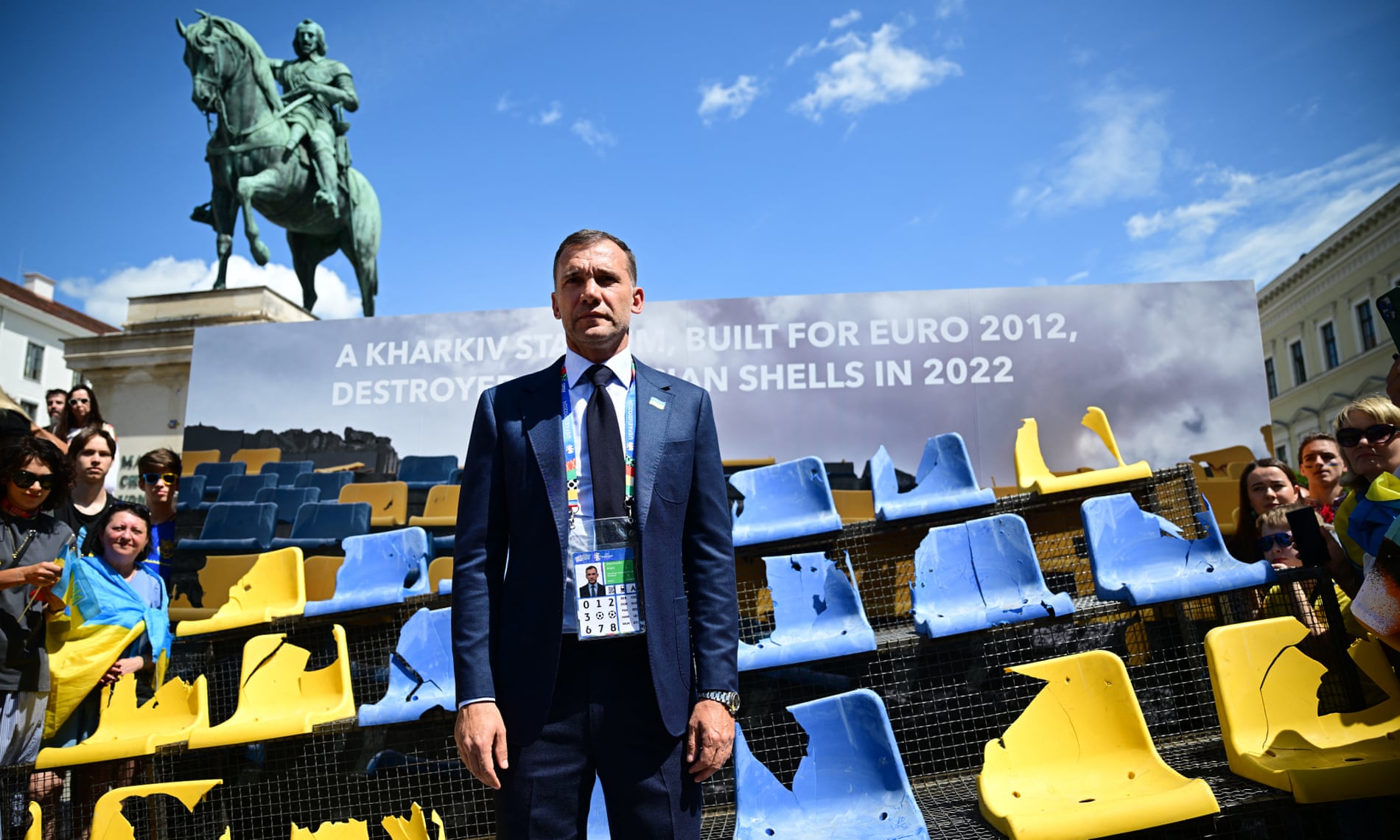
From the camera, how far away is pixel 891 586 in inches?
153

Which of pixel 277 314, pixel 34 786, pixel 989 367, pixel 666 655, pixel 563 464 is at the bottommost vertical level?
pixel 34 786

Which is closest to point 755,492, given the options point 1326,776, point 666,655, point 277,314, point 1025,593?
point 1025,593

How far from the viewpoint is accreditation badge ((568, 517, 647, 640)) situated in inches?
60.2

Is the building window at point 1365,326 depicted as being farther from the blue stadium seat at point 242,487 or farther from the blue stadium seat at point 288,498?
the blue stadium seat at point 242,487

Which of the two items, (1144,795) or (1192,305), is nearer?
(1144,795)

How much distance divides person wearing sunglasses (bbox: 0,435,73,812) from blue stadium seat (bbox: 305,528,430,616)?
0.98 meters

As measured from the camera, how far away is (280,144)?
916 cm

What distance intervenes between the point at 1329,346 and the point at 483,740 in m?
36.7

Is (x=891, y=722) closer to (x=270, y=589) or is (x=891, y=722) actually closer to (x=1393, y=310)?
(x=1393, y=310)

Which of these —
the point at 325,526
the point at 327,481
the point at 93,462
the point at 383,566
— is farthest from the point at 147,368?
the point at 383,566

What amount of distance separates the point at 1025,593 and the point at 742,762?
134 cm

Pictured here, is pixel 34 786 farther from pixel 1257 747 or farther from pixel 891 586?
pixel 1257 747

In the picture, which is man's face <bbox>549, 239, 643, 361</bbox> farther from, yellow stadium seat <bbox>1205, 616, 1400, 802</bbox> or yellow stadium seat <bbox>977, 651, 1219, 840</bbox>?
yellow stadium seat <bbox>1205, 616, 1400, 802</bbox>

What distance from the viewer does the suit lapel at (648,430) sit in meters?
1.61
